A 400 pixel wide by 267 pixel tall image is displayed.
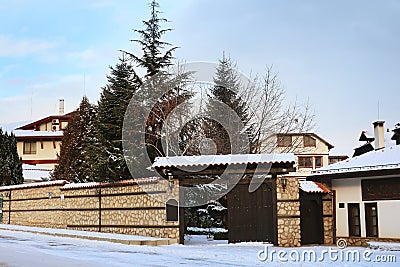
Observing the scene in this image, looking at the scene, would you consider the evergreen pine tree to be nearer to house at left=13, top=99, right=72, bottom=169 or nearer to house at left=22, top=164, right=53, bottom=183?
house at left=22, top=164, right=53, bottom=183

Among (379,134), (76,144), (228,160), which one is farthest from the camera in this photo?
(76,144)

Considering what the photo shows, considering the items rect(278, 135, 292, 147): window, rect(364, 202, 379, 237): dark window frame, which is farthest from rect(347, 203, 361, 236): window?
rect(278, 135, 292, 147): window

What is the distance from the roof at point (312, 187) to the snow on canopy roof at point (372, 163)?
469mm

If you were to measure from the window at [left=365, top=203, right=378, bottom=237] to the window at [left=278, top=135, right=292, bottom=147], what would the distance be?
38.5 ft

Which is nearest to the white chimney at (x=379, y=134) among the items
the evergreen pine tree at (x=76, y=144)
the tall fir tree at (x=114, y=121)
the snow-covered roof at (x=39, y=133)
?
the tall fir tree at (x=114, y=121)

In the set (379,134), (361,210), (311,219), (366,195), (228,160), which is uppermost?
(379,134)

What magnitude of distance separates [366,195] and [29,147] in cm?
4454

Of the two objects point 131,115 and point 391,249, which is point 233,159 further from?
point 131,115

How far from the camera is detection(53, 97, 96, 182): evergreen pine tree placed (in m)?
35.1

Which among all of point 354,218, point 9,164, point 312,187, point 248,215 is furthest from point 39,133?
point 354,218

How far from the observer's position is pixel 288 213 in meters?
18.9

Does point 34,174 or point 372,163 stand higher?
point 34,174

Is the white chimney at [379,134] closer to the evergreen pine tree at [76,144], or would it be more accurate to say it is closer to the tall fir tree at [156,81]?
the tall fir tree at [156,81]

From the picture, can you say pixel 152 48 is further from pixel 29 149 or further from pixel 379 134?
pixel 29 149
